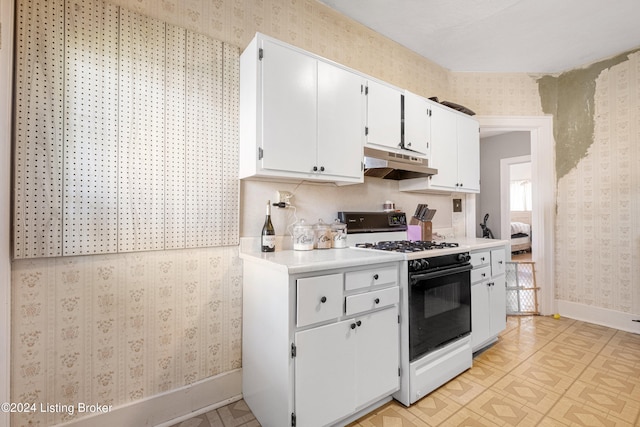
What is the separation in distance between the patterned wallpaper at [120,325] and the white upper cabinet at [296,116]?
69 centimetres

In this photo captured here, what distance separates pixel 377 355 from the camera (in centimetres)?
166

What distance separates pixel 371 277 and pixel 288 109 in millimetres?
1146

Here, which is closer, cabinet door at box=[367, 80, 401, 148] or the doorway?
cabinet door at box=[367, 80, 401, 148]

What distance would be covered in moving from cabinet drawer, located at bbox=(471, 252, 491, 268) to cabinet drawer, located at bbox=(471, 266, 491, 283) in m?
0.04

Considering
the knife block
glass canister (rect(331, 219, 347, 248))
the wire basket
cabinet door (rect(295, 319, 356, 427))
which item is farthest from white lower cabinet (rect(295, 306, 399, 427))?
the wire basket

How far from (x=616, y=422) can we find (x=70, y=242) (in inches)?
123

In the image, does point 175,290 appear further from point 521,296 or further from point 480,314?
point 521,296

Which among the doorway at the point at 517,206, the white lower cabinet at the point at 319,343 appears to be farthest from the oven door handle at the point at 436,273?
the doorway at the point at 517,206

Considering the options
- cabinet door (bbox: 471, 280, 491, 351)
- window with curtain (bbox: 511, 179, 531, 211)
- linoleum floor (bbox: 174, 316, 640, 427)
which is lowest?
linoleum floor (bbox: 174, 316, 640, 427)

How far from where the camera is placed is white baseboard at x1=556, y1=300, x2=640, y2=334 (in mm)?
2953

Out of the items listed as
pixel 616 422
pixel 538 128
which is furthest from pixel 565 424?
pixel 538 128

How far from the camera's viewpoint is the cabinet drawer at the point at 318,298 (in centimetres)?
138

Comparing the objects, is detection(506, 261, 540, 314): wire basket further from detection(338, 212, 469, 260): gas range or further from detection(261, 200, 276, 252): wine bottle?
detection(261, 200, 276, 252): wine bottle

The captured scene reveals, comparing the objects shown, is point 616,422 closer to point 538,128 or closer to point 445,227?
point 445,227
